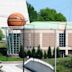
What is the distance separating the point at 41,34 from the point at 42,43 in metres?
0.49

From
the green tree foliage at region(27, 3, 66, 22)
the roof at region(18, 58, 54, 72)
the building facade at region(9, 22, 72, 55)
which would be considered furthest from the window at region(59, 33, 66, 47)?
the roof at region(18, 58, 54, 72)

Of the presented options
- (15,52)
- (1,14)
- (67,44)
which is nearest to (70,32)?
(67,44)

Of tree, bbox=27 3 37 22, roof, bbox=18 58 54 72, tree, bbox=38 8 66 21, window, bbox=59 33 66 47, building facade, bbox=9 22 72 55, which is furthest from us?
tree, bbox=27 3 37 22

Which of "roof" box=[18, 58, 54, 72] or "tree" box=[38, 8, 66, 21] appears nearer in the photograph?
"roof" box=[18, 58, 54, 72]

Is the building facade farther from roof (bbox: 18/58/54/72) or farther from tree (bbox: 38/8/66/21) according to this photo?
roof (bbox: 18/58/54/72)

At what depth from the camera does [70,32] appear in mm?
19672

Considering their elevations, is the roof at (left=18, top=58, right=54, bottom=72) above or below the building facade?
above

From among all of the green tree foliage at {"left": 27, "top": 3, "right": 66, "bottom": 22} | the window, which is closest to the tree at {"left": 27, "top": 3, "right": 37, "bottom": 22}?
the green tree foliage at {"left": 27, "top": 3, "right": 66, "bottom": 22}

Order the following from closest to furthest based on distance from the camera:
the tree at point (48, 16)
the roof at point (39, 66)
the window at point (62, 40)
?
the roof at point (39, 66) < the window at point (62, 40) < the tree at point (48, 16)

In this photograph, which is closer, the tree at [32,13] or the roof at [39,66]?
the roof at [39,66]

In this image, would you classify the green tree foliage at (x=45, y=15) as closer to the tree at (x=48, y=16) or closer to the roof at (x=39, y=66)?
the tree at (x=48, y=16)

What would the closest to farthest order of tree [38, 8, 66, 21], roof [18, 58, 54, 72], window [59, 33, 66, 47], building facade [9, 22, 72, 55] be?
roof [18, 58, 54, 72], building facade [9, 22, 72, 55], window [59, 33, 66, 47], tree [38, 8, 66, 21]

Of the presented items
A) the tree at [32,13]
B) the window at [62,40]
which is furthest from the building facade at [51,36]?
the tree at [32,13]

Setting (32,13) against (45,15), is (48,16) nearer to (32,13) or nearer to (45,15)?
(45,15)
